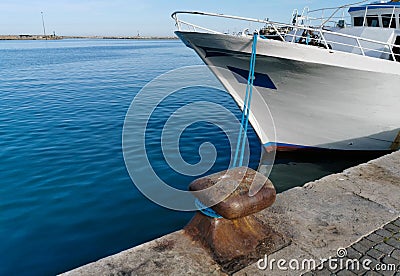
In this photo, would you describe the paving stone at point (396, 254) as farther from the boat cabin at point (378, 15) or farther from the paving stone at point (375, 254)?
→ the boat cabin at point (378, 15)

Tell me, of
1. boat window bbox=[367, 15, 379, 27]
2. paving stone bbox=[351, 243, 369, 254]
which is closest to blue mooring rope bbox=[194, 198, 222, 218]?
paving stone bbox=[351, 243, 369, 254]

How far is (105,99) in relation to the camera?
15906 millimetres

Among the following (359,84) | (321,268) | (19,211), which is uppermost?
(359,84)

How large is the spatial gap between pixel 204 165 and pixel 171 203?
6.79ft

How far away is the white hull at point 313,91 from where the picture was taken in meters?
6.43

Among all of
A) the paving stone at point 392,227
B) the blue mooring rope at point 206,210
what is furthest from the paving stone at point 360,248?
the blue mooring rope at point 206,210

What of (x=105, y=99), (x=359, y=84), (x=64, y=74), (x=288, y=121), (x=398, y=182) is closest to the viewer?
(x=398, y=182)

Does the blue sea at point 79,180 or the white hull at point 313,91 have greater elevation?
the white hull at point 313,91

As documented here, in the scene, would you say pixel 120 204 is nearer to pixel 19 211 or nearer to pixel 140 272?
pixel 19 211

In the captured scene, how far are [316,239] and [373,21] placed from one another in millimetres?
8681

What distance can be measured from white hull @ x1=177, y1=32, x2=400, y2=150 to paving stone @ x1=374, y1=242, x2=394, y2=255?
412 centimetres

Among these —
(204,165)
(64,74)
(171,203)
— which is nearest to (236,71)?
(204,165)

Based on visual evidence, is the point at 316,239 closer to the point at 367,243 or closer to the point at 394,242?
the point at 367,243

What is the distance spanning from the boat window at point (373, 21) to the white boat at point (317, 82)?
13 cm
